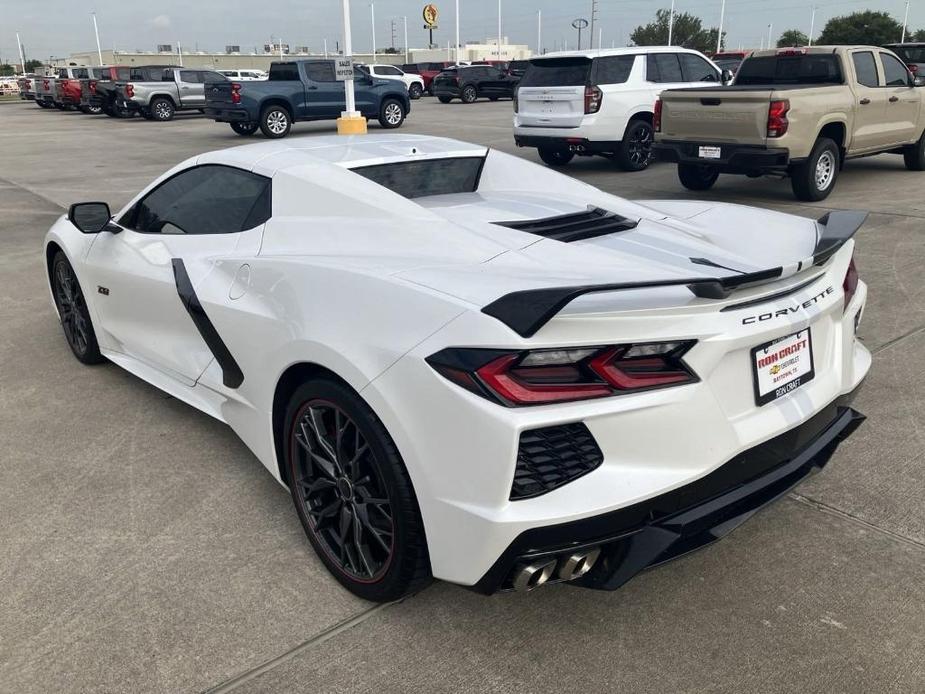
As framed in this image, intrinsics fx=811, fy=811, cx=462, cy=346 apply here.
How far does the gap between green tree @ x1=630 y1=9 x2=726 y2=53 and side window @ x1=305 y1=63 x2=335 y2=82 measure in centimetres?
7223

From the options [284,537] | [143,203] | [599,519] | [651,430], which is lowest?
[284,537]

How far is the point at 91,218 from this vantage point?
425 centimetres

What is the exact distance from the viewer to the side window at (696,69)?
13.1m

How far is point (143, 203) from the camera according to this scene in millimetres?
4090

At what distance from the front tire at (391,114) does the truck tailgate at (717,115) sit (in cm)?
1269

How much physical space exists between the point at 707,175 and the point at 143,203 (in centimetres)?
853

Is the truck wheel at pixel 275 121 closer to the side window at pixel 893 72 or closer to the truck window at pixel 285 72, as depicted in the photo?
the truck window at pixel 285 72

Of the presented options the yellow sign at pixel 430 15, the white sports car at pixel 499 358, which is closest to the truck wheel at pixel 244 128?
the white sports car at pixel 499 358

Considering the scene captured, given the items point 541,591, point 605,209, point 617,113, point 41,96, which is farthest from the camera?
point 41,96

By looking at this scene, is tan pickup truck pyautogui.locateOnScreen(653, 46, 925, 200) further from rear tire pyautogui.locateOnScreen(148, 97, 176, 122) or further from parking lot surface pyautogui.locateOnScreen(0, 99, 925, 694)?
rear tire pyautogui.locateOnScreen(148, 97, 176, 122)

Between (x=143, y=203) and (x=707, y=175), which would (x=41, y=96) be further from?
(x=143, y=203)

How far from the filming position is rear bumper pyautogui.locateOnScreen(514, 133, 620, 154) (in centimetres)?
1212

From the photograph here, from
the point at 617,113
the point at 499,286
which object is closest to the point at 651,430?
the point at 499,286

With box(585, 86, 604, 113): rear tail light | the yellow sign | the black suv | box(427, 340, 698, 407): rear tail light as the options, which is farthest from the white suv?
the yellow sign
